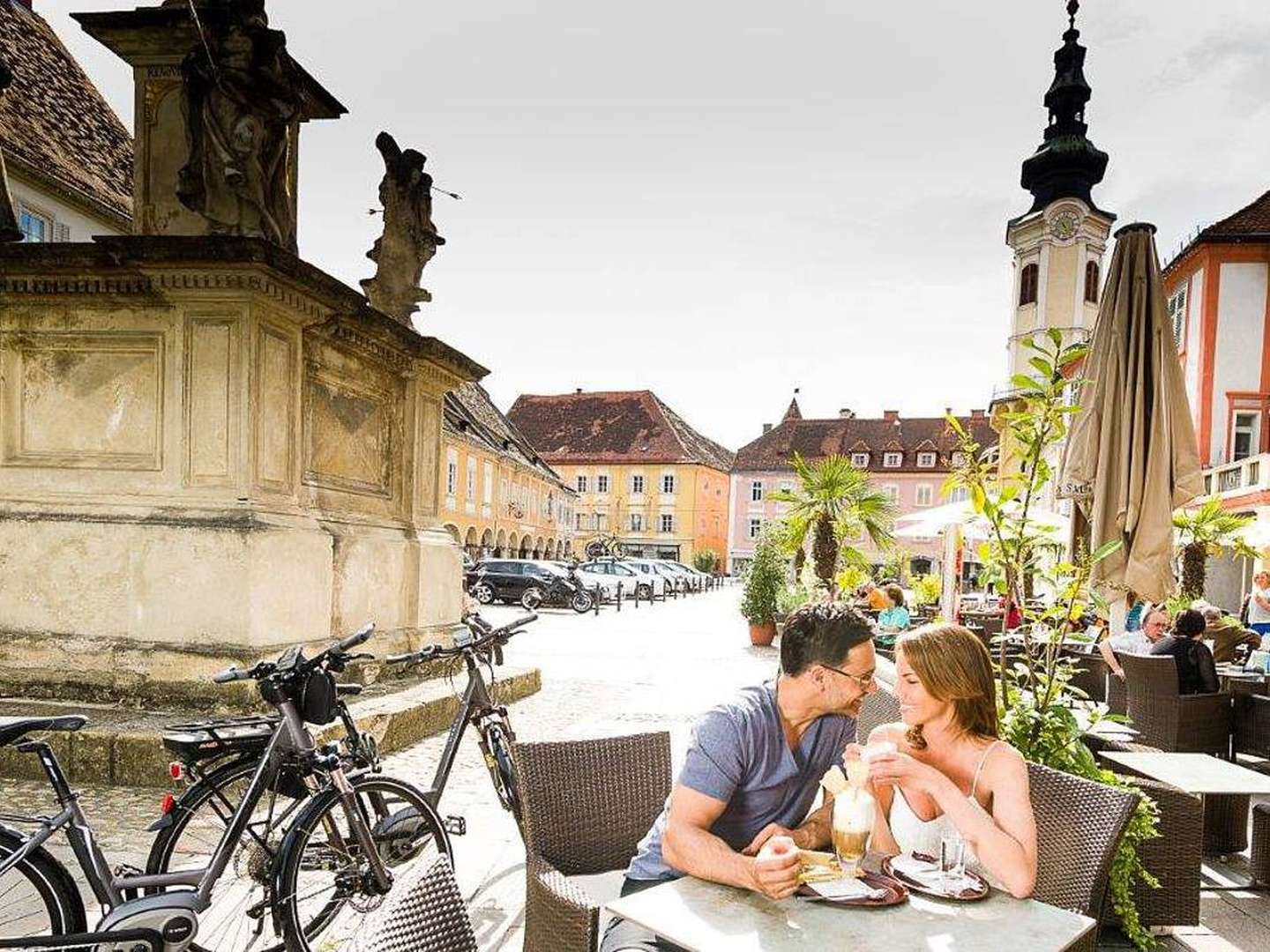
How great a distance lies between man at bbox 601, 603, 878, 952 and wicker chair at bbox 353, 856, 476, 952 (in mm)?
895

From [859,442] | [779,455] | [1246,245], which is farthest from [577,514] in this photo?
[1246,245]

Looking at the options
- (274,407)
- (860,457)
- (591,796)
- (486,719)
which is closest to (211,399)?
(274,407)

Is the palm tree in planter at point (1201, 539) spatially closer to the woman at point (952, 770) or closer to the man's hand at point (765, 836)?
the woman at point (952, 770)

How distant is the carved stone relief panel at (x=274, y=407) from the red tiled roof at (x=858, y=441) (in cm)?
6515

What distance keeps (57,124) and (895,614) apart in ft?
68.7

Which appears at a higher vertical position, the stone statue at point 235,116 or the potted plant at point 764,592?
the stone statue at point 235,116

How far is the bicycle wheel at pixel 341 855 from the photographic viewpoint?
328 cm

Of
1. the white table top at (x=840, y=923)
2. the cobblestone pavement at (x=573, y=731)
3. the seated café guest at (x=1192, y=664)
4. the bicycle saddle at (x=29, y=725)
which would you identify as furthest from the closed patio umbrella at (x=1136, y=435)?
the bicycle saddle at (x=29, y=725)

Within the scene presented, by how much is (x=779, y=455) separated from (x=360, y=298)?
67.8 m

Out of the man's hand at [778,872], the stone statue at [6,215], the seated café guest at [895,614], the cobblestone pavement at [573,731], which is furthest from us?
the seated café guest at [895,614]

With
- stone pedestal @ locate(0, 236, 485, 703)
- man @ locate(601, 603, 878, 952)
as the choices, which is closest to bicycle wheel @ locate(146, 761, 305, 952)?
man @ locate(601, 603, 878, 952)

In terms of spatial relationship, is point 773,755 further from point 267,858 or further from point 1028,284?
point 1028,284

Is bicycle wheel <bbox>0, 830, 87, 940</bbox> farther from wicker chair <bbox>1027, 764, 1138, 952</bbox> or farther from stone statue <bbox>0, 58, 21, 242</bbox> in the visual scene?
stone statue <bbox>0, 58, 21, 242</bbox>

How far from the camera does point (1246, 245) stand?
26.9 meters
